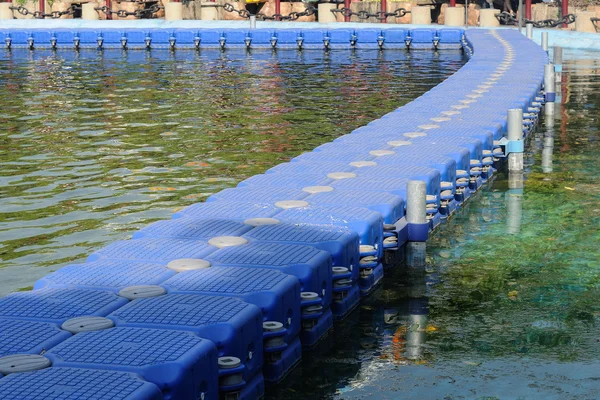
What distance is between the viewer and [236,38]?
43.7 m

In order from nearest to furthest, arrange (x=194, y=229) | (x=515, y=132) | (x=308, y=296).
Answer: (x=308, y=296) < (x=194, y=229) < (x=515, y=132)

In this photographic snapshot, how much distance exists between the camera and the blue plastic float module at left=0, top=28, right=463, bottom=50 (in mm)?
42000

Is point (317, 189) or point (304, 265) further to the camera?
point (317, 189)

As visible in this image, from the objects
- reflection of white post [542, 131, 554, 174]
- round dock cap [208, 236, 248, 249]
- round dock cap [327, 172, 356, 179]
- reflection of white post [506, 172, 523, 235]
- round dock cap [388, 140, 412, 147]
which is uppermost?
round dock cap [388, 140, 412, 147]

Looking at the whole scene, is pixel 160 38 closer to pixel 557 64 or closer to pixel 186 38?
pixel 186 38

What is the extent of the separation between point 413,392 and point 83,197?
815cm

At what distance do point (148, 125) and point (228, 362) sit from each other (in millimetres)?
15726

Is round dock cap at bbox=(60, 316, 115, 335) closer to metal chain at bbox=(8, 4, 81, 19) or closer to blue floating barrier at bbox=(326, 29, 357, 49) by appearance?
blue floating barrier at bbox=(326, 29, 357, 49)

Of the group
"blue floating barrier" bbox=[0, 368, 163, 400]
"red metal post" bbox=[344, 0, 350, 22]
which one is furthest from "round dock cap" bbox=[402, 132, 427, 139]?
"red metal post" bbox=[344, 0, 350, 22]

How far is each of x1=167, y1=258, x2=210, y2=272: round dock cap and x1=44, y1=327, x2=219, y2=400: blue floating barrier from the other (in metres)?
1.48

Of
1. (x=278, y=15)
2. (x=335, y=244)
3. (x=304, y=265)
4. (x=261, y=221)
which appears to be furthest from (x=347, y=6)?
(x=304, y=265)

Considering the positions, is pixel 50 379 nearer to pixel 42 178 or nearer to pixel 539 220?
pixel 539 220

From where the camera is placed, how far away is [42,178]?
1622cm

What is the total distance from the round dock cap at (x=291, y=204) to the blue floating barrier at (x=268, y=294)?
7.08 feet
